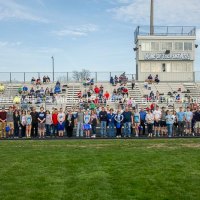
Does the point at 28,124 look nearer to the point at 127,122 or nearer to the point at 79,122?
the point at 79,122

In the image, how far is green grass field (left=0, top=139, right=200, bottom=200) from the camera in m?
7.75

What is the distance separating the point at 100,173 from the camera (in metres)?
9.57

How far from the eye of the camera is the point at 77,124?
65.7 feet

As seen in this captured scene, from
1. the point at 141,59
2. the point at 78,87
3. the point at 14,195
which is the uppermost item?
the point at 141,59

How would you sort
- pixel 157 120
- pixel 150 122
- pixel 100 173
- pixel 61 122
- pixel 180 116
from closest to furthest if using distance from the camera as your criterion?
pixel 100 173, pixel 61 122, pixel 150 122, pixel 157 120, pixel 180 116

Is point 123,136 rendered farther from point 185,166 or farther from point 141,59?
point 141,59

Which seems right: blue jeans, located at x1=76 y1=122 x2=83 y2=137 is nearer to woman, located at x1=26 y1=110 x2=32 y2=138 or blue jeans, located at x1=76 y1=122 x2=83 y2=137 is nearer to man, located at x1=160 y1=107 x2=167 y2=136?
woman, located at x1=26 y1=110 x2=32 y2=138

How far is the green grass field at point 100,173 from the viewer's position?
7.75 meters

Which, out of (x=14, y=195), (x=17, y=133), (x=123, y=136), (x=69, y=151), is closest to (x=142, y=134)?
(x=123, y=136)

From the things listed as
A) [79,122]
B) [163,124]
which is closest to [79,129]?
[79,122]

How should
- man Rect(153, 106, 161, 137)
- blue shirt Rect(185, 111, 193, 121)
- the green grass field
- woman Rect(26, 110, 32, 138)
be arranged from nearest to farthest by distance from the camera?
the green grass field < woman Rect(26, 110, 32, 138) < man Rect(153, 106, 161, 137) < blue shirt Rect(185, 111, 193, 121)

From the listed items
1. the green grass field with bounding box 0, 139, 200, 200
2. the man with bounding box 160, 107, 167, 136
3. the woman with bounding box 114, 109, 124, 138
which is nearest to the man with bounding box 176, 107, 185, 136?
the man with bounding box 160, 107, 167, 136

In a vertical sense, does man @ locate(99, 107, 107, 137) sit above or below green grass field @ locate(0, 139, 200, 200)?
above

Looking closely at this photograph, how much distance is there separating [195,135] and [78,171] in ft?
37.6
